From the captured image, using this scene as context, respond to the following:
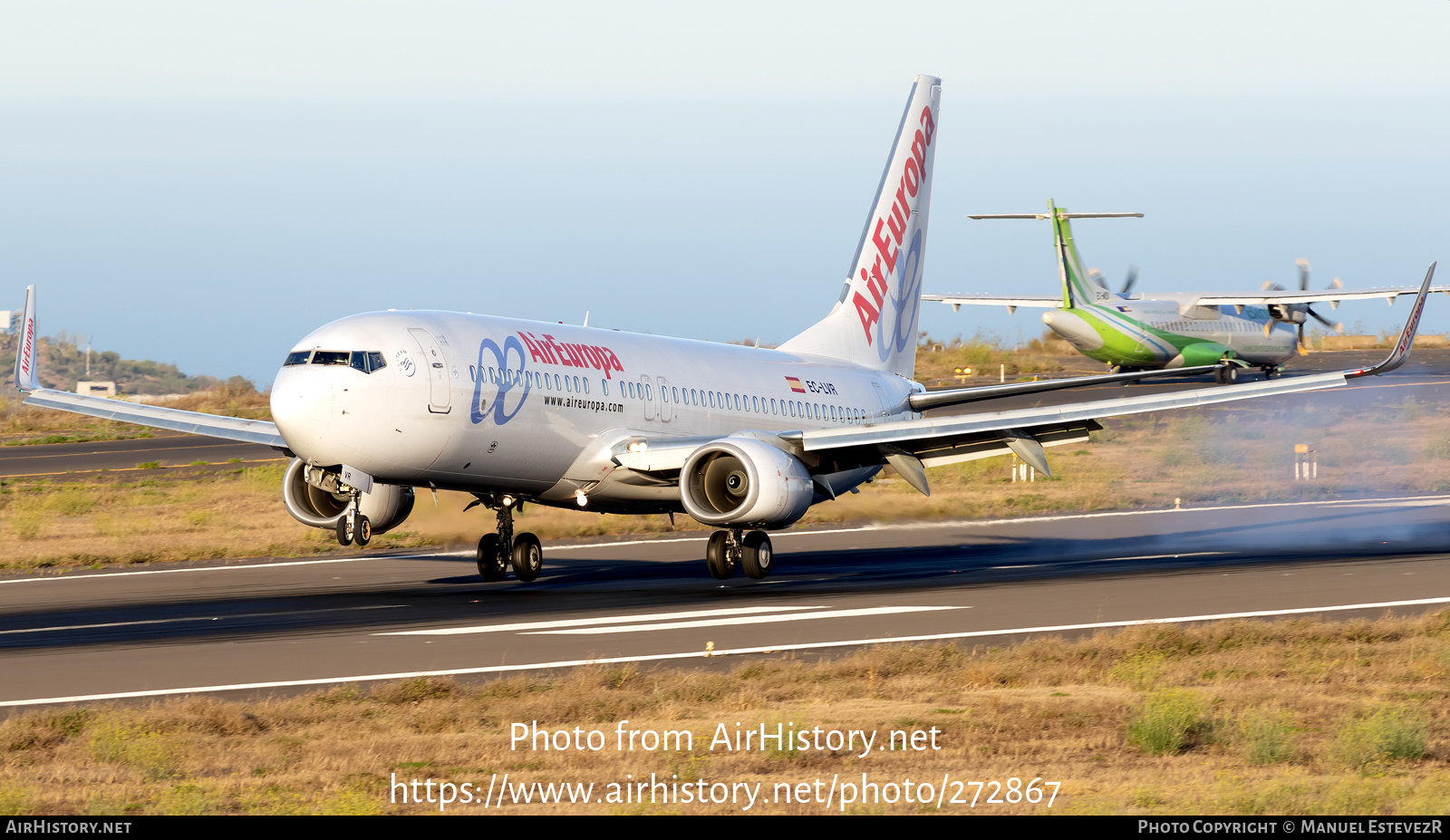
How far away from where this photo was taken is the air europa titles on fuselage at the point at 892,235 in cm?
4006

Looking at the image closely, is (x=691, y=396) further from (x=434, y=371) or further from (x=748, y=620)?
(x=748, y=620)

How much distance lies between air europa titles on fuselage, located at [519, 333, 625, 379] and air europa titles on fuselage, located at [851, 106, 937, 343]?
11.1 m

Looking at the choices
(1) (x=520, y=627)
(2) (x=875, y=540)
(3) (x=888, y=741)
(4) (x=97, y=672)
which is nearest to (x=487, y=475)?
(1) (x=520, y=627)

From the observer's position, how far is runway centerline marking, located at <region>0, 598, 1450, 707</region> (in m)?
16.1

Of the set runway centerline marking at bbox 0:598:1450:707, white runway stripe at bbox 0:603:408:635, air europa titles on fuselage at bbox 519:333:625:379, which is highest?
air europa titles on fuselage at bbox 519:333:625:379

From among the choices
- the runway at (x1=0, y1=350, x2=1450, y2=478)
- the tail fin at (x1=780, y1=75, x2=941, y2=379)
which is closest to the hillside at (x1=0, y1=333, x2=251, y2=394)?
the runway at (x1=0, y1=350, x2=1450, y2=478)

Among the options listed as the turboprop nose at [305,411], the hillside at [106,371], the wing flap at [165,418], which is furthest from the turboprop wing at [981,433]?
the hillside at [106,371]

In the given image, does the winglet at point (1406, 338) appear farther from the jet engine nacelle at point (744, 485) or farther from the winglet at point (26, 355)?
the winglet at point (26, 355)

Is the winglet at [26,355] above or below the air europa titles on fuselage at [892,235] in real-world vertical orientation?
below

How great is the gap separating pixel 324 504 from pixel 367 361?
186 inches

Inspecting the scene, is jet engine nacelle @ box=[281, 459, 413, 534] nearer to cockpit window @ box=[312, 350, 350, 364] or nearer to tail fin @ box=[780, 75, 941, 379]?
cockpit window @ box=[312, 350, 350, 364]

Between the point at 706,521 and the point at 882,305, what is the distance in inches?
547

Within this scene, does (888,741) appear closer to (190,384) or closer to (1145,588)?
(1145,588)

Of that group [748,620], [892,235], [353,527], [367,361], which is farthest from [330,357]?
[892,235]
